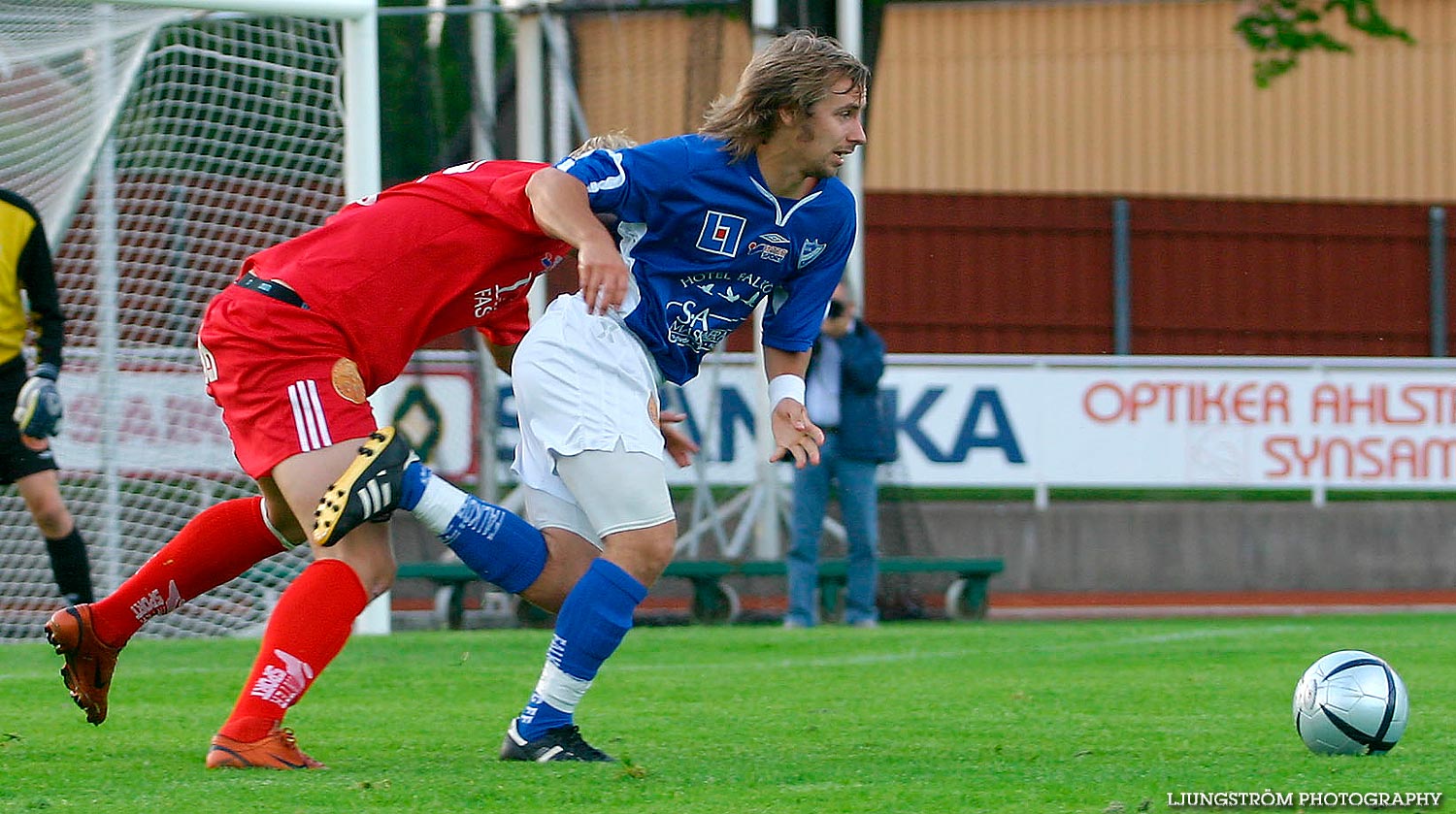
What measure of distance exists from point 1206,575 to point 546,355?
10607 millimetres

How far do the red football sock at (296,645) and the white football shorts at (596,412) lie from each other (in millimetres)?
578

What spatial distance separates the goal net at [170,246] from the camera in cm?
973

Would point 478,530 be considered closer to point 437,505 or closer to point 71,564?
point 437,505

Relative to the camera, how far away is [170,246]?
9.88 meters

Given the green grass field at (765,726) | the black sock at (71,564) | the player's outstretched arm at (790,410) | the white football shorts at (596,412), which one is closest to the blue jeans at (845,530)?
the green grass field at (765,726)

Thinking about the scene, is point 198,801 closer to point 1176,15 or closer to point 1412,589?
point 1412,589

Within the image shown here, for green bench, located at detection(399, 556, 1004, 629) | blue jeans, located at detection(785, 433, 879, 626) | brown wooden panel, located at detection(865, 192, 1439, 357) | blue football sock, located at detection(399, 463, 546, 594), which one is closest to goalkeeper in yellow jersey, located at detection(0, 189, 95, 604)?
green bench, located at detection(399, 556, 1004, 629)

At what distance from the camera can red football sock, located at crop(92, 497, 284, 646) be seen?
490 centimetres

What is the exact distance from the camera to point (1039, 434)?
13.7m

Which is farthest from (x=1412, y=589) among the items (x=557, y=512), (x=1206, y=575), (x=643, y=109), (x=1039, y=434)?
(x=557, y=512)

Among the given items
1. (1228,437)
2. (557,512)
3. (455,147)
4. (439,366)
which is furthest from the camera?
(1228,437)

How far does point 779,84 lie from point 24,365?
14.7 ft

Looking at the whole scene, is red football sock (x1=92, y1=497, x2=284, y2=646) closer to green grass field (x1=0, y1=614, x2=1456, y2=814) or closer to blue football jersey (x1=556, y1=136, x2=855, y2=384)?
green grass field (x1=0, y1=614, x2=1456, y2=814)

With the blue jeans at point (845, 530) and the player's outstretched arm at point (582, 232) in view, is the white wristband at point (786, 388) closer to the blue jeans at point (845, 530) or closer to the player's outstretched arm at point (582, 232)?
the player's outstretched arm at point (582, 232)
